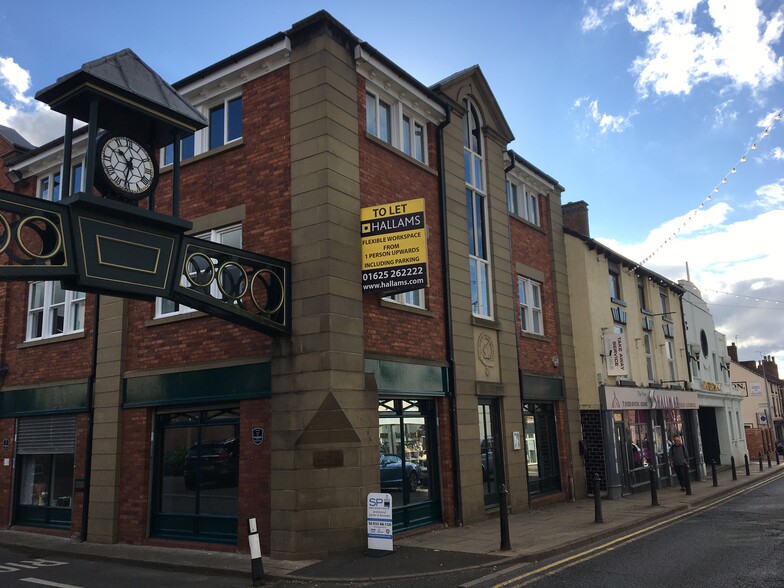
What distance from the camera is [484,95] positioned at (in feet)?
58.1

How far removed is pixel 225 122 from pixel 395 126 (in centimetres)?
362

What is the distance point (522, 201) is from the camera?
1994cm

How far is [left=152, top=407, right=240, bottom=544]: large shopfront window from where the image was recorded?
12.3 metres

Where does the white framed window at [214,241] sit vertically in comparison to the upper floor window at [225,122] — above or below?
below

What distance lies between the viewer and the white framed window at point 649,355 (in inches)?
974

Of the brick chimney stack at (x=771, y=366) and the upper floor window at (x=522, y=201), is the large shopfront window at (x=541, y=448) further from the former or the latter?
the brick chimney stack at (x=771, y=366)

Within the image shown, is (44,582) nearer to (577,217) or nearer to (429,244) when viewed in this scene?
(429,244)

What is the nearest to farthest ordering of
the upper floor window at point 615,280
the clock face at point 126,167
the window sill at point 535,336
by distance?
the clock face at point 126,167 < the window sill at point 535,336 < the upper floor window at point 615,280

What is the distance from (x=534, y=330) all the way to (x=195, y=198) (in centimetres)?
1038

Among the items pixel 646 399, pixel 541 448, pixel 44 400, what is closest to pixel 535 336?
pixel 541 448

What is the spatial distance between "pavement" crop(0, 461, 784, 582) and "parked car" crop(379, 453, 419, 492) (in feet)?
3.16

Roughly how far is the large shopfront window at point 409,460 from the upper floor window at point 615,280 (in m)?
11.8

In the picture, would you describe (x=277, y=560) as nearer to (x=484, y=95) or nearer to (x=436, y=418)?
(x=436, y=418)

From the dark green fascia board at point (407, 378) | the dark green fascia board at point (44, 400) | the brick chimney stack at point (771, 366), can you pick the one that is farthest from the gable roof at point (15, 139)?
the brick chimney stack at point (771, 366)
